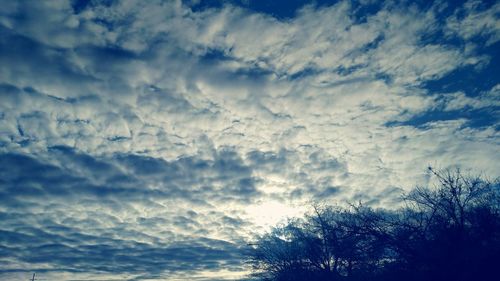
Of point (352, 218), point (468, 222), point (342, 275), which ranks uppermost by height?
point (352, 218)

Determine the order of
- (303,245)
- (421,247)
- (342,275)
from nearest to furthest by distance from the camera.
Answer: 1. (421,247)
2. (342,275)
3. (303,245)

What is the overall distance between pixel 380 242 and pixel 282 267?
76.5ft

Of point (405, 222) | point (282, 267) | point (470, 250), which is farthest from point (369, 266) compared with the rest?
point (282, 267)

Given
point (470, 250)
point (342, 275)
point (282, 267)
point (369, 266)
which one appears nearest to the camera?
point (470, 250)

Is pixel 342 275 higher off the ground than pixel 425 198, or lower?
lower

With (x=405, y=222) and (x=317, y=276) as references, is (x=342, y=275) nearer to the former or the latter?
(x=317, y=276)

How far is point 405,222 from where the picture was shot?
60.3 ft

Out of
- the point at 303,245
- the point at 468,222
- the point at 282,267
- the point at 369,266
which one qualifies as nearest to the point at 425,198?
the point at 468,222

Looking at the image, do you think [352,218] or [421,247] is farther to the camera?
[352,218]

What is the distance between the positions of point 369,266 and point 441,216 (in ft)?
33.5

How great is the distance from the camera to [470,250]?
15.6 metres

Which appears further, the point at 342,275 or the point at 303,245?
the point at 303,245

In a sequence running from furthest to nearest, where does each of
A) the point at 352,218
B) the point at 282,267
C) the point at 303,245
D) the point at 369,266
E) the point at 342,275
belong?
the point at 282,267, the point at 303,245, the point at 342,275, the point at 369,266, the point at 352,218

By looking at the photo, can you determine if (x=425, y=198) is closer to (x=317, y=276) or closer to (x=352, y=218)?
(x=352, y=218)
